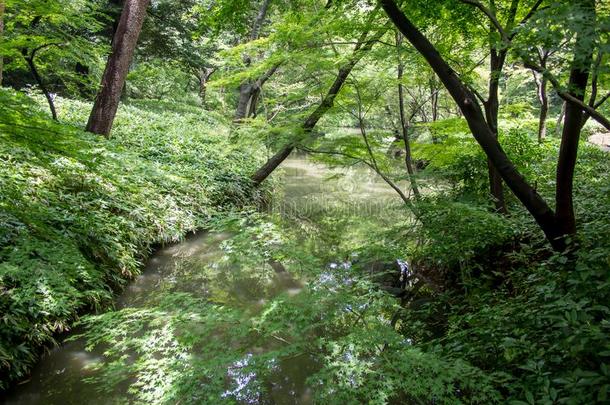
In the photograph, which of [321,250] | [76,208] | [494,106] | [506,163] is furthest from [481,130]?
[76,208]

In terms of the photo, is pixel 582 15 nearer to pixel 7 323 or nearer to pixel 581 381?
pixel 581 381

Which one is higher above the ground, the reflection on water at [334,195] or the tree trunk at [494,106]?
the tree trunk at [494,106]

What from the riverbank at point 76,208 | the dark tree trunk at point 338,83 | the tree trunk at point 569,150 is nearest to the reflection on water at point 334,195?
the dark tree trunk at point 338,83

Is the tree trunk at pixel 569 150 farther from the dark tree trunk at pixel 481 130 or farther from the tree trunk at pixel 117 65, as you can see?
the tree trunk at pixel 117 65

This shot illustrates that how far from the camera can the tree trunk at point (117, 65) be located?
7.08 metres

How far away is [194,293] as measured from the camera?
549cm

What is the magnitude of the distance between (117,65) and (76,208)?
323 centimetres

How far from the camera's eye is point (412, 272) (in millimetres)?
6379

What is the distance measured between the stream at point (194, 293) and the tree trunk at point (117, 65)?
9.12ft

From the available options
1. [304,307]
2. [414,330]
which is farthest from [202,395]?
[414,330]

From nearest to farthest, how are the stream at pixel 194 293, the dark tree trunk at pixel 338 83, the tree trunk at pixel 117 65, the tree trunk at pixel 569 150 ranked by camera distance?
the tree trunk at pixel 569 150 < the stream at pixel 194 293 < the dark tree trunk at pixel 338 83 < the tree trunk at pixel 117 65

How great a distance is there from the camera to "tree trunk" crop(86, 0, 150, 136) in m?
7.08

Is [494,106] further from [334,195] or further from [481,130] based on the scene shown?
[334,195]

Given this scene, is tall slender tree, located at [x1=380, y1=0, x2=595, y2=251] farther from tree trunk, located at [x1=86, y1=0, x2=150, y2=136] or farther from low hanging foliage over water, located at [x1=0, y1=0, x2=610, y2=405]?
tree trunk, located at [x1=86, y1=0, x2=150, y2=136]
